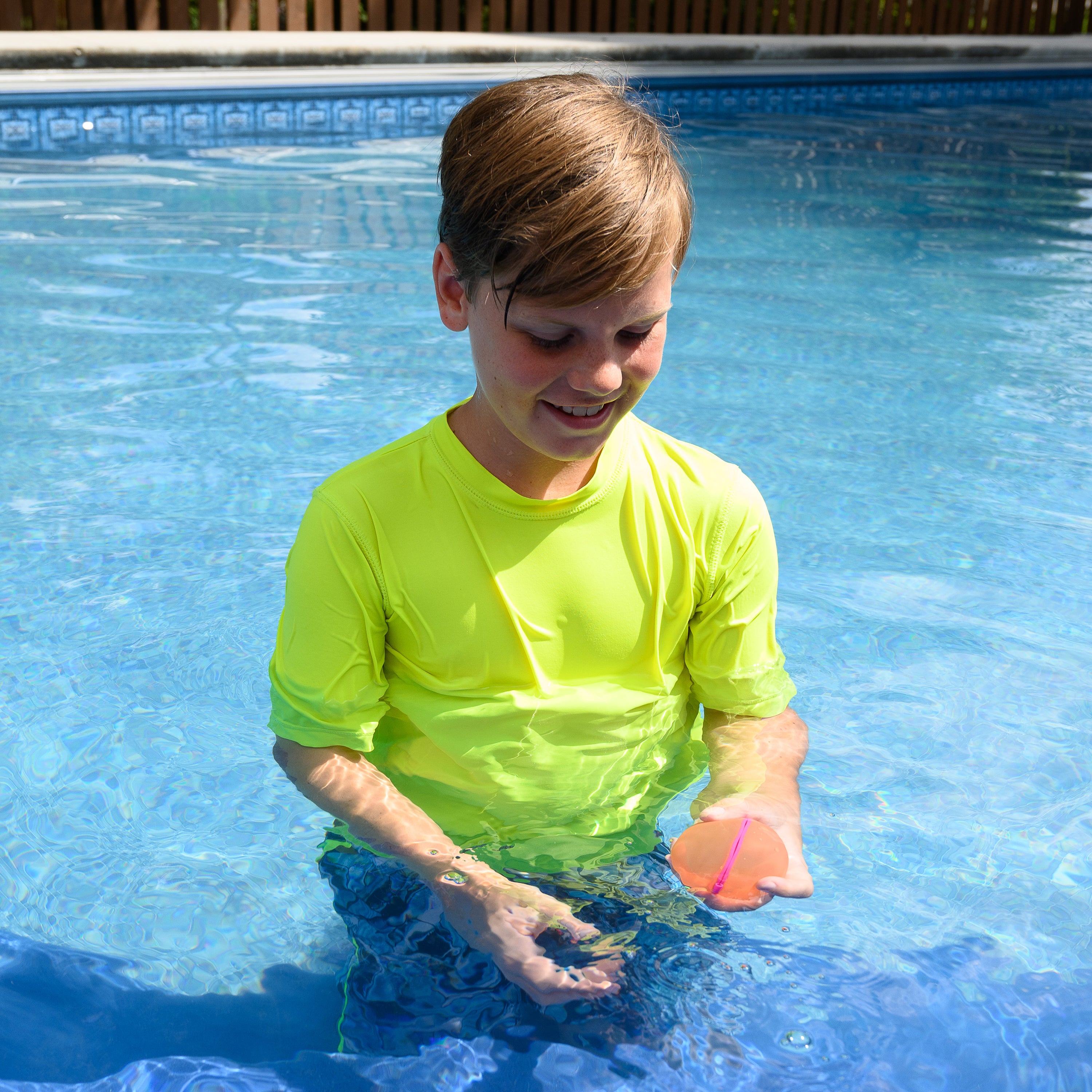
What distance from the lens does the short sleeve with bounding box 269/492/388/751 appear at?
1.83 meters

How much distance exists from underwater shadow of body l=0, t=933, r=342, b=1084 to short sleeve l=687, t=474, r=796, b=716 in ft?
2.97

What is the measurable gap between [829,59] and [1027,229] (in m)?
6.12

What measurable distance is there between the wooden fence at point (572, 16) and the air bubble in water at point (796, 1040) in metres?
11.1

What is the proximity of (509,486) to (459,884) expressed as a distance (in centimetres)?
60

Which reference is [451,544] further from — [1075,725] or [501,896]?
[1075,725]

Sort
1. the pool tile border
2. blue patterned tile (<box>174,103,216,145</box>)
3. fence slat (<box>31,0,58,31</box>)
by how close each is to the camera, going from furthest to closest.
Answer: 1. fence slat (<box>31,0,58,31</box>)
2. blue patterned tile (<box>174,103,216,145</box>)
3. the pool tile border

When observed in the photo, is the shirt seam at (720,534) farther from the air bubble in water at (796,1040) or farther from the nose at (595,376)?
the air bubble in water at (796,1040)

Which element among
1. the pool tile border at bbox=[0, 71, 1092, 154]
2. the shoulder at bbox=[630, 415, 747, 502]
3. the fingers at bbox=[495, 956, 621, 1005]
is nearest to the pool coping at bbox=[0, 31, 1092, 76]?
the pool tile border at bbox=[0, 71, 1092, 154]

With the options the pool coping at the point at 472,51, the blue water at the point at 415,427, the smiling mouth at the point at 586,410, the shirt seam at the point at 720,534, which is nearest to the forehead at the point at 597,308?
the smiling mouth at the point at 586,410

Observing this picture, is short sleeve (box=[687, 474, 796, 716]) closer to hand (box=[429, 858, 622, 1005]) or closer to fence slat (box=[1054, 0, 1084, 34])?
hand (box=[429, 858, 622, 1005])

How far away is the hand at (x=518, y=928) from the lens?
1752 mm

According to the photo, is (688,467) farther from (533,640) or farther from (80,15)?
(80,15)

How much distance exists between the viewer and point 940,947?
2576 mm

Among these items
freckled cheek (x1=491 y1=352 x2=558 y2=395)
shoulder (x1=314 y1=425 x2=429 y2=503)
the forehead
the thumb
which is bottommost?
the thumb
